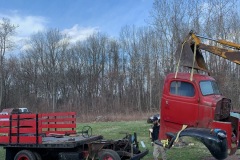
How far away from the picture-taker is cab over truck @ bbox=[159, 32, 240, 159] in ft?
26.7

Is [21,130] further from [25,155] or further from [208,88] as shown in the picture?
[208,88]

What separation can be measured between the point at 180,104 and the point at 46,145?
4.02 metres

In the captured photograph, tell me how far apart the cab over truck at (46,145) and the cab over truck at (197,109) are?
145 cm

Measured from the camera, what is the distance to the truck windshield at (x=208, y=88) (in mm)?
8976

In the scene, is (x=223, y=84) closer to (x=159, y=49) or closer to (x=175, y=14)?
(x=175, y=14)

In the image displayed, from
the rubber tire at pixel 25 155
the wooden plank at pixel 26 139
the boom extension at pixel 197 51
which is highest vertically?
the boom extension at pixel 197 51

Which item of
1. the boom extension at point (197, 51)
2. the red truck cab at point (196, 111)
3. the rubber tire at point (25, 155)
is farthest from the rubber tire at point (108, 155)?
the boom extension at point (197, 51)

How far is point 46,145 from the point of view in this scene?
10148 millimetres

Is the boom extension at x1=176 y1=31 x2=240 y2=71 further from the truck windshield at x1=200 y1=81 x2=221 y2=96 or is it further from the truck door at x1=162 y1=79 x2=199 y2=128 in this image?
the truck door at x1=162 y1=79 x2=199 y2=128

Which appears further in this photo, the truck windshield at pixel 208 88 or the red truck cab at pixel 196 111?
the truck windshield at pixel 208 88

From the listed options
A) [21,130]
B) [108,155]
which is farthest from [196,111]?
[21,130]

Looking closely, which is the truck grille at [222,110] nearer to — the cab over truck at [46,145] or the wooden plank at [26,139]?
the cab over truck at [46,145]

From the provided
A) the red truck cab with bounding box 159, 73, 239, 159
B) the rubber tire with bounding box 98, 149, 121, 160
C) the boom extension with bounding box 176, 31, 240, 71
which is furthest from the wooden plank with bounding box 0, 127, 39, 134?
the boom extension with bounding box 176, 31, 240, 71

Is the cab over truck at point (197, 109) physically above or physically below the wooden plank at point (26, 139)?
above
